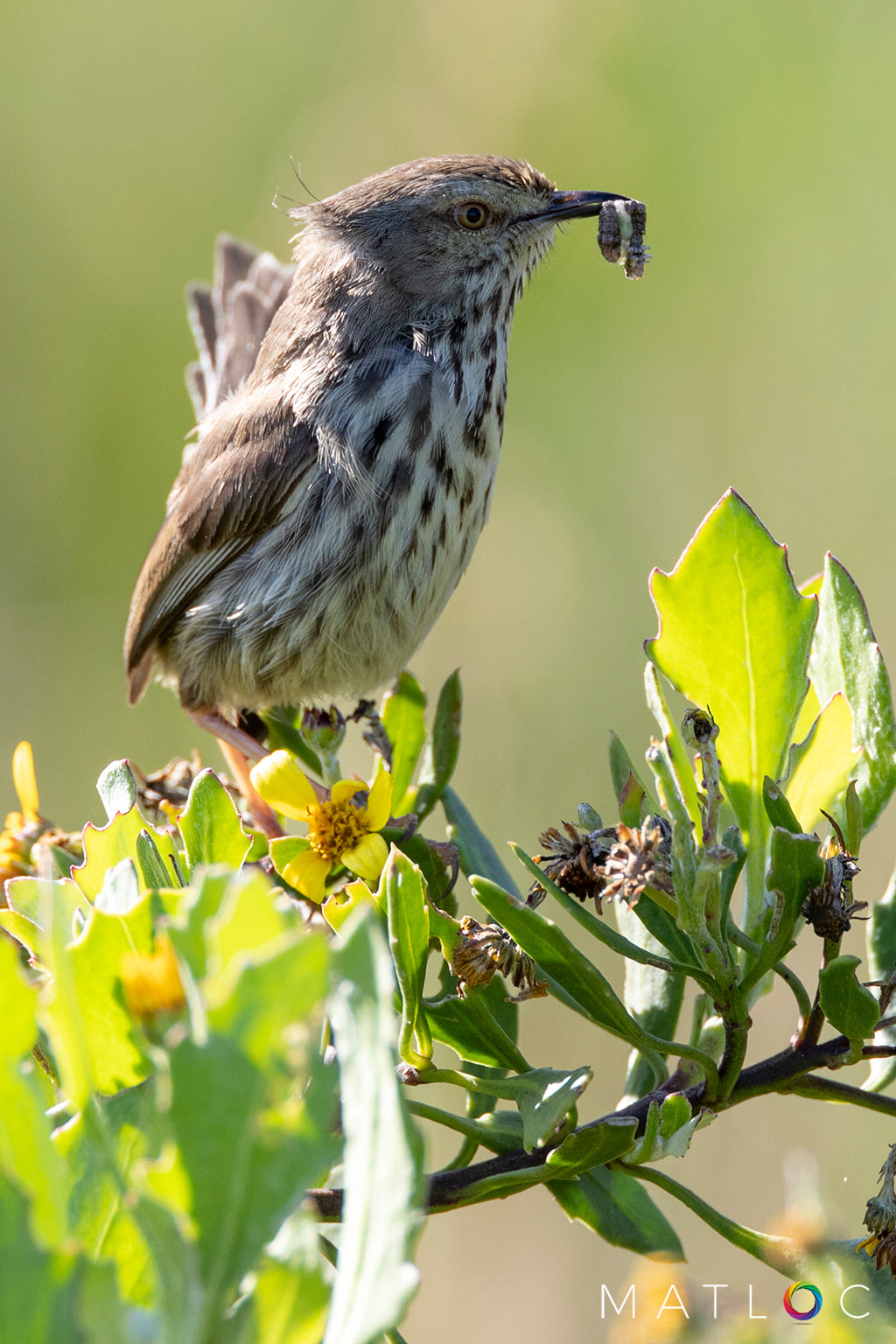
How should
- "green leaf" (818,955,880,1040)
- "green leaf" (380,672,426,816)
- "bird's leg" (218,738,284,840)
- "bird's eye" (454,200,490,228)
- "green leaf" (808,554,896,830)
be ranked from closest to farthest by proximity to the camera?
"green leaf" (818,955,880,1040) < "green leaf" (808,554,896,830) < "green leaf" (380,672,426,816) < "bird's leg" (218,738,284,840) < "bird's eye" (454,200,490,228)

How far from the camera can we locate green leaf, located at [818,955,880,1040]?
50.7 inches

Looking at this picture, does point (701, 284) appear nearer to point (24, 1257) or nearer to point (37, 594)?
point (37, 594)

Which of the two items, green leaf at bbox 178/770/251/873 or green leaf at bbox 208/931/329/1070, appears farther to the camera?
green leaf at bbox 178/770/251/873

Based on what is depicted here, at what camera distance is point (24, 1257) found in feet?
2.51

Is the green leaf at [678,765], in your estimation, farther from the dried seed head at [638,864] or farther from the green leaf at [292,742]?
the green leaf at [292,742]

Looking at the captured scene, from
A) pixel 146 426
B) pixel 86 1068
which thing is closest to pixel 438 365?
pixel 146 426

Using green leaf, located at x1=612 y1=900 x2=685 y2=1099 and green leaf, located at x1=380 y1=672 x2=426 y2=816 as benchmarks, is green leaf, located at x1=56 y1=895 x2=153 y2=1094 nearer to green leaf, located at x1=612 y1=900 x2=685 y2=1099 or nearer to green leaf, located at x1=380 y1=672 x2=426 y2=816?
green leaf, located at x1=612 y1=900 x2=685 y2=1099

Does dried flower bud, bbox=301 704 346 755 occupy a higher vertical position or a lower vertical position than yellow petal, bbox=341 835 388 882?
higher

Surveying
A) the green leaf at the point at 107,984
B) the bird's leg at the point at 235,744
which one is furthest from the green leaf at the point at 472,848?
the bird's leg at the point at 235,744

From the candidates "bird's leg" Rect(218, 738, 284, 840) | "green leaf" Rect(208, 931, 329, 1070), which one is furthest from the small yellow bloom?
"bird's leg" Rect(218, 738, 284, 840)

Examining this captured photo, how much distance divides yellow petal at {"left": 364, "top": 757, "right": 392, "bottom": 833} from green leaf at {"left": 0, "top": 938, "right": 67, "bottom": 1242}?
1.04 m

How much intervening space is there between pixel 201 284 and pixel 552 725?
2102mm

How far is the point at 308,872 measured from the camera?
1786 millimetres

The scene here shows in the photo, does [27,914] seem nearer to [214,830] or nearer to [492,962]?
[214,830]
